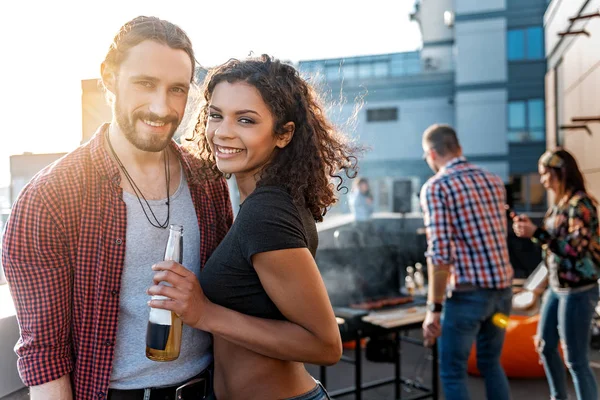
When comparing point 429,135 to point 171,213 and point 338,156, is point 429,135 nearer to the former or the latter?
point 338,156

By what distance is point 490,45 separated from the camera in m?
23.7

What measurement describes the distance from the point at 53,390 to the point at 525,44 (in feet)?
83.0

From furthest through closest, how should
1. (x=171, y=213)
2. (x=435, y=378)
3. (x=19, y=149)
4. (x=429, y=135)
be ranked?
(x=435, y=378), (x=429, y=135), (x=19, y=149), (x=171, y=213)

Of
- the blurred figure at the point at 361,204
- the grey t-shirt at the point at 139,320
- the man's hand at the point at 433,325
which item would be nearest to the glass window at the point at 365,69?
the blurred figure at the point at 361,204

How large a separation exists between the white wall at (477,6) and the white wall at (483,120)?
Answer: 3.58 metres

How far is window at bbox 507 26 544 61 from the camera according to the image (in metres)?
23.3

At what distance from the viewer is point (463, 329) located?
147 inches

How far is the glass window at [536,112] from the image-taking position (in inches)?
906

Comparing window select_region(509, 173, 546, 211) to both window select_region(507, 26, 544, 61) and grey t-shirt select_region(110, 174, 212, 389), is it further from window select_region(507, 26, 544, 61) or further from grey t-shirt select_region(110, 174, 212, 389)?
grey t-shirt select_region(110, 174, 212, 389)

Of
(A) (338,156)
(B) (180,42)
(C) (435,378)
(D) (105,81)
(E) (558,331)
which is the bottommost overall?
(C) (435,378)

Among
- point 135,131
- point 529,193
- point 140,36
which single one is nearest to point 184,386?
point 135,131

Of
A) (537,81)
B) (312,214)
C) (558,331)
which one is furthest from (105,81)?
(537,81)

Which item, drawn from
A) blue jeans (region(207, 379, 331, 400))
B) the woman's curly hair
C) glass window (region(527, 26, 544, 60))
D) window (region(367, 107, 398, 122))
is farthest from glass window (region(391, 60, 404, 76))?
blue jeans (region(207, 379, 331, 400))

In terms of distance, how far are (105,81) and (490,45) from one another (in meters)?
24.4
